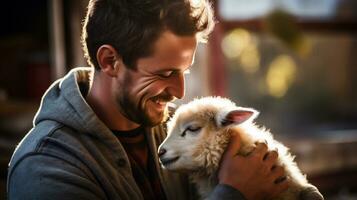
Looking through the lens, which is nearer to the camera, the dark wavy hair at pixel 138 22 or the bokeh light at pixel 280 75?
the dark wavy hair at pixel 138 22

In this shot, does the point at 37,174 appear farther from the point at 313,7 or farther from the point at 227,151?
the point at 313,7

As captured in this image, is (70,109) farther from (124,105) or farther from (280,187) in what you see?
(280,187)

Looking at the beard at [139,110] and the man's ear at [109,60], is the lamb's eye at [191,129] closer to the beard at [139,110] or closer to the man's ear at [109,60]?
the beard at [139,110]

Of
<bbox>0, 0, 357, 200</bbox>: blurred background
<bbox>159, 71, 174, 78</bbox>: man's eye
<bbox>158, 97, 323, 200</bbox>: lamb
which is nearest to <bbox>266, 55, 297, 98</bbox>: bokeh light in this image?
<bbox>0, 0, 357, 200</bbox>: blurred background

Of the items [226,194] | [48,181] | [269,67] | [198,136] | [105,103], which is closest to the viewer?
Answer: [48,181]

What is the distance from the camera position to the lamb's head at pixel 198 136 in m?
2.01

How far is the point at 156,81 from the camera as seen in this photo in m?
1.87

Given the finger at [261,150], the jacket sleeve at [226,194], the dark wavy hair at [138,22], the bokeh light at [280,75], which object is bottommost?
the bokeh light at [280,75]

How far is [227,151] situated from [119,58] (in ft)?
1.64

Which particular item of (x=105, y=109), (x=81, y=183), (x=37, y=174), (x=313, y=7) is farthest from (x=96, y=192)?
(x=313, y=7)

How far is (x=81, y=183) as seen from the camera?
169 cm

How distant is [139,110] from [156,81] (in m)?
0.11

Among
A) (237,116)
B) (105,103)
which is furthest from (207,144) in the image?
(105,103)

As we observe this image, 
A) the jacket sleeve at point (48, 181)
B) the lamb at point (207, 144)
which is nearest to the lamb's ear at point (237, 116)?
the lamb at point (207, 144)
